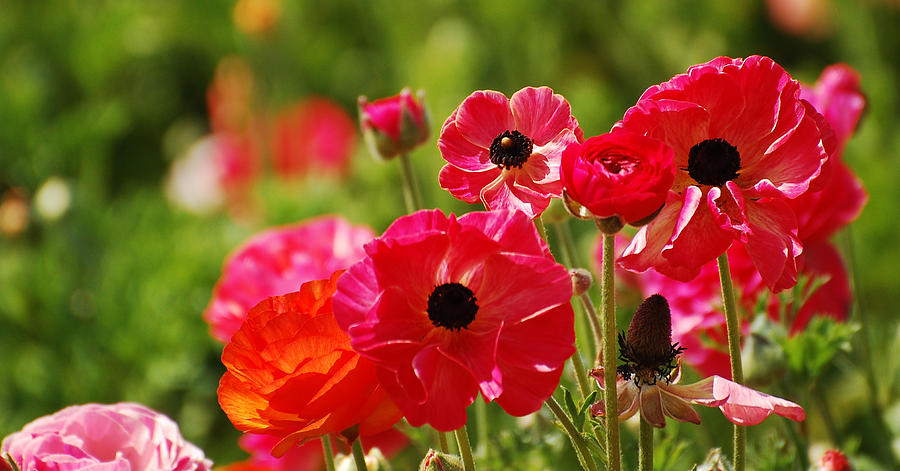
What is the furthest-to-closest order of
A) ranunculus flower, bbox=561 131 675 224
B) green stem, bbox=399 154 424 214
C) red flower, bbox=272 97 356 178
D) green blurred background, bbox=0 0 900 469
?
red flower, bbox=272 97 356 178 < green blurred background, bbox=0 0 900 469 < green stem, bbox=399 154 424 214 < ranunculus flower, bbox=561 131 675 224

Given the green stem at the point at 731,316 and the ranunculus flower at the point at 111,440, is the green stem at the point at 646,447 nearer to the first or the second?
the green stem at the point at 731,316

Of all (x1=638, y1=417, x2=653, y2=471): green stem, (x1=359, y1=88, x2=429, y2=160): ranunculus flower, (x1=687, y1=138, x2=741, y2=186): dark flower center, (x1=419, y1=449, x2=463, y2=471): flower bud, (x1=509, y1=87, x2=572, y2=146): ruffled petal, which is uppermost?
(x1=359, y1=88, x2=429, y2=160): ranunculus flower

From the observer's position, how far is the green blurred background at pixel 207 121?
0.87m

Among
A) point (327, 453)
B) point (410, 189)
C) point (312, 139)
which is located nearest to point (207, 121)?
point (312, 139)

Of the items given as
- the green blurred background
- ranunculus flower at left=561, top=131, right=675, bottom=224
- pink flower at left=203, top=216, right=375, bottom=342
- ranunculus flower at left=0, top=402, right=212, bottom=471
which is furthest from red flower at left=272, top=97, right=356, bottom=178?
ranunculus flower at left=561, top=131, right=675, bottom=224

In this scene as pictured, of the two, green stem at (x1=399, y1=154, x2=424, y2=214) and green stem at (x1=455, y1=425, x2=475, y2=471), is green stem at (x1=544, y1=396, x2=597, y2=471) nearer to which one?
green stem at (x1=455, y1=425, x2=475, y2=471)

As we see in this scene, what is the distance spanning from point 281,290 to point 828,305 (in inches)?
11.0

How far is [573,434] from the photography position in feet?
1.00

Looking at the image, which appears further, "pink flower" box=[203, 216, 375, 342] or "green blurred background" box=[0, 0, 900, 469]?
"green blurred background" box=[0, 0, 900, 469]

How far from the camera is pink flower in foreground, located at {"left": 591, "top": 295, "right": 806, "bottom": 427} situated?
0.30 metres

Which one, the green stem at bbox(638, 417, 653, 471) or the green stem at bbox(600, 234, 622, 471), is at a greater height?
the green stem at bbox(600, 234, 622, 471)

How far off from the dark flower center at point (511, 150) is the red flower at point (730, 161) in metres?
0.03

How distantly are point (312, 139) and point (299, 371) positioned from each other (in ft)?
3.50

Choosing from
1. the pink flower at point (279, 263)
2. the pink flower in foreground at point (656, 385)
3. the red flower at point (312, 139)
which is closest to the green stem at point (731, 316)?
the pink flower in foreground at point (656, 385)
